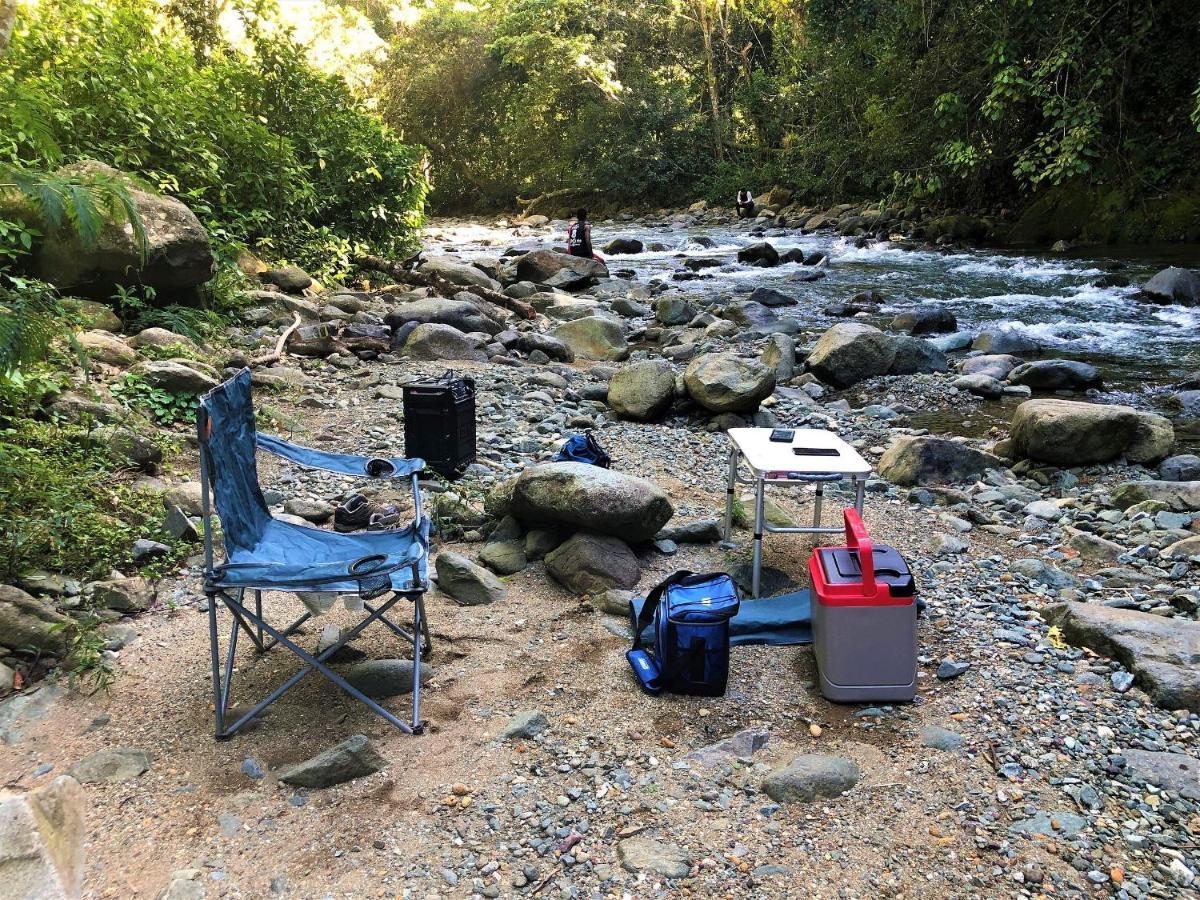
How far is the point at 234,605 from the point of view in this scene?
2.80 m

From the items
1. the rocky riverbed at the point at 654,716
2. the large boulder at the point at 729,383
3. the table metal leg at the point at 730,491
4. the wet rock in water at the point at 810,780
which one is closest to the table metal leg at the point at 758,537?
the rocky riverbed at the point at 654,716

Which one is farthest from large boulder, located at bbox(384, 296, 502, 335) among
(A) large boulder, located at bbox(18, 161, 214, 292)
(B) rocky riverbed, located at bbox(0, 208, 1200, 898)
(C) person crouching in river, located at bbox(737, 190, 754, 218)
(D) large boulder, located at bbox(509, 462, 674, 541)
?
(C) person crouching in river, located at bbox(737, 190, 754, 218)

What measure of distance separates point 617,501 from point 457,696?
122 centimetres

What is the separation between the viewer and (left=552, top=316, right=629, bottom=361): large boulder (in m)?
9.43

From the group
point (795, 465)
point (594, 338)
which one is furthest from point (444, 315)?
point (795, 465)

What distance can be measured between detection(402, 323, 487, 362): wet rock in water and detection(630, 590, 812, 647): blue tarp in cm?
499

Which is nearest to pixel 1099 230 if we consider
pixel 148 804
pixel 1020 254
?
pixel 1020 254

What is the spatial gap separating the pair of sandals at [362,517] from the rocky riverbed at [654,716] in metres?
0.22

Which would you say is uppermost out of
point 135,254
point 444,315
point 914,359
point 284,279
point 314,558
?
point 135,254

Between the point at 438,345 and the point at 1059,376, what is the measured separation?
5548mm

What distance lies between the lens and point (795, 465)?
3.72m

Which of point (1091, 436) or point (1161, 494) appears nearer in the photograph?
point (1161, 494)

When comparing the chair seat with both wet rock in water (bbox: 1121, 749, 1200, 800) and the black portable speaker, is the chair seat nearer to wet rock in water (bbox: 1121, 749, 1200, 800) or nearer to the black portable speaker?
the black portable speaker

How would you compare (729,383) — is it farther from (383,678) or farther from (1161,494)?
(383,678)
